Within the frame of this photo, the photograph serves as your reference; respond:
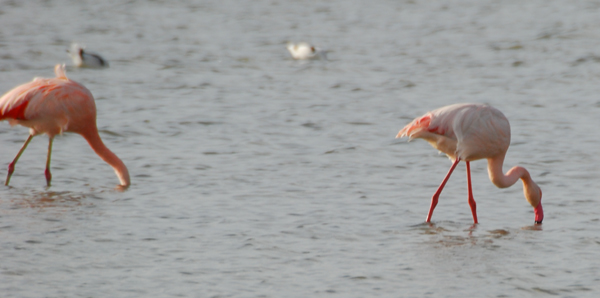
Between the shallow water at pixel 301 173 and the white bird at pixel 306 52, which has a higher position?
the white bird at pixel 306 52

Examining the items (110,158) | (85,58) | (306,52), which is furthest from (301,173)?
(306,52)

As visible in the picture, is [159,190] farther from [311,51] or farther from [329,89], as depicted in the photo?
[311,51]

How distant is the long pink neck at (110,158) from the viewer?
26.2 ft

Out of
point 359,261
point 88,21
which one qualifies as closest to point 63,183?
point 359,261

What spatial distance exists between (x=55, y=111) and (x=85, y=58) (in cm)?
650

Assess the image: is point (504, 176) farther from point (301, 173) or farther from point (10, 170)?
point (10, 170)

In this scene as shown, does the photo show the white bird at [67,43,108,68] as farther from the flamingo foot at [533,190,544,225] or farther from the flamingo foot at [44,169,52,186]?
the flamingo foot at [533,190,544,225]

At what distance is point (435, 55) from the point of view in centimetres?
1606

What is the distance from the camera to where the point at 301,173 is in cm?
863

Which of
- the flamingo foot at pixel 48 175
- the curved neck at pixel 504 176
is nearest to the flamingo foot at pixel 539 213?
the curved neck at pixel 504 176

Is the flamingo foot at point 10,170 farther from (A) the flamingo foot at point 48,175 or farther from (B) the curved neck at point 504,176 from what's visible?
(B) the curved neck at point 504,176

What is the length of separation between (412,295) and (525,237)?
1.69 meters

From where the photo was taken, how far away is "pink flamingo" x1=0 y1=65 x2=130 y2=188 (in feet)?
26.2

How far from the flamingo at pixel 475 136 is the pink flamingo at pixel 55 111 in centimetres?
275
